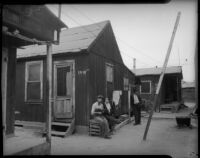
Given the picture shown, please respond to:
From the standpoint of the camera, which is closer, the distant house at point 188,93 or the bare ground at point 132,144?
the bare ground at point 132,144

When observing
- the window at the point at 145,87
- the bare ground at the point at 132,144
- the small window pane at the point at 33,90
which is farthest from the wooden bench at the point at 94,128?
the window at the point at 145,87

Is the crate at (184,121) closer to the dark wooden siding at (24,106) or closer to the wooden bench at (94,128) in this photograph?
the wooden bench at (94,128)

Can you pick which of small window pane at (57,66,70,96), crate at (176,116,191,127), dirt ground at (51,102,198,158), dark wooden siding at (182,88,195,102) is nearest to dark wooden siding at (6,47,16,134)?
dirt ground at (51,102,198,158)

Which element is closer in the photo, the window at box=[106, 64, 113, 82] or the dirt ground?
the dirt ground

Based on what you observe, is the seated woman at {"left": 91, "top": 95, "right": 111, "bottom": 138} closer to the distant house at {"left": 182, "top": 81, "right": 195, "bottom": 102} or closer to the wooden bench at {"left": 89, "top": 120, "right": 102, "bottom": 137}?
the wooden bench at {"left": 89, "top": 120, "right": 102, "bottom": 137}

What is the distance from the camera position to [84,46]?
10.2m

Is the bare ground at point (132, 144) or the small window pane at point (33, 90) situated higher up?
the small window pane at point (33, 90)

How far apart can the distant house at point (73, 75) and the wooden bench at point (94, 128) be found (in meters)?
0.39

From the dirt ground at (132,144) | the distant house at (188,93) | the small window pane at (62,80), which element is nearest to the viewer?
the dirt ground at (132,144)

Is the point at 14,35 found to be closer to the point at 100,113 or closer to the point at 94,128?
the point at 100,113

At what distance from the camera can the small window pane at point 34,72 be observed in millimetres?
11215

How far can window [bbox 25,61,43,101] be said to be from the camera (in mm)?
11109

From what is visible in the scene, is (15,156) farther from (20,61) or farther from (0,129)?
(20,61)

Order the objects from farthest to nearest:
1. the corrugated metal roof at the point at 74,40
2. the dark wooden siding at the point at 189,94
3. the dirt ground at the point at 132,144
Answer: the dark wooden siding at the point at 189,94 < the corrugated metal roof at the point at 74,40 < the dirt ground at the point at 132,144
